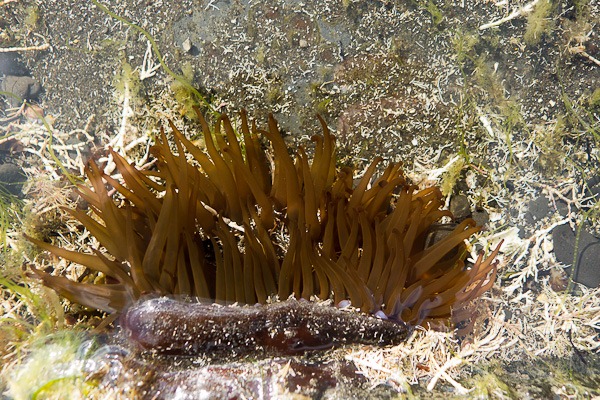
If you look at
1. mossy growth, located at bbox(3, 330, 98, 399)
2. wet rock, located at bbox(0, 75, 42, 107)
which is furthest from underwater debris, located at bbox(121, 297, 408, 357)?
wet rock, located at bbox(0, 75, 42, 107)

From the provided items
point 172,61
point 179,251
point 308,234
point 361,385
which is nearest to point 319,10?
point 172,61

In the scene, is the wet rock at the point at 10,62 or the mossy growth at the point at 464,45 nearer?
the mossy growth at the point at 464,45

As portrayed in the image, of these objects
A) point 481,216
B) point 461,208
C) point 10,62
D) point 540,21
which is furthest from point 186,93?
point 540,21

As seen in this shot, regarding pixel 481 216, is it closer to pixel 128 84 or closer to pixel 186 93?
pixel 186 93

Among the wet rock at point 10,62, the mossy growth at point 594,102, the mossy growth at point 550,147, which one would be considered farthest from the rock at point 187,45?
Answer: the mossy growth at point 594,102

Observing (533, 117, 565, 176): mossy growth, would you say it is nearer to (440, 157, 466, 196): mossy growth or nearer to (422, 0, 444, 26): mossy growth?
(440, 157, 466, 196): mossy growth

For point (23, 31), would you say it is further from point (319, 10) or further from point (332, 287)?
point (332, 287)

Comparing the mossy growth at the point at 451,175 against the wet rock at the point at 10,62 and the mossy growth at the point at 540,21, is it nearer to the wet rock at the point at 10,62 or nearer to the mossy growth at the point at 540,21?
the mossy growth at the point at 540,21
